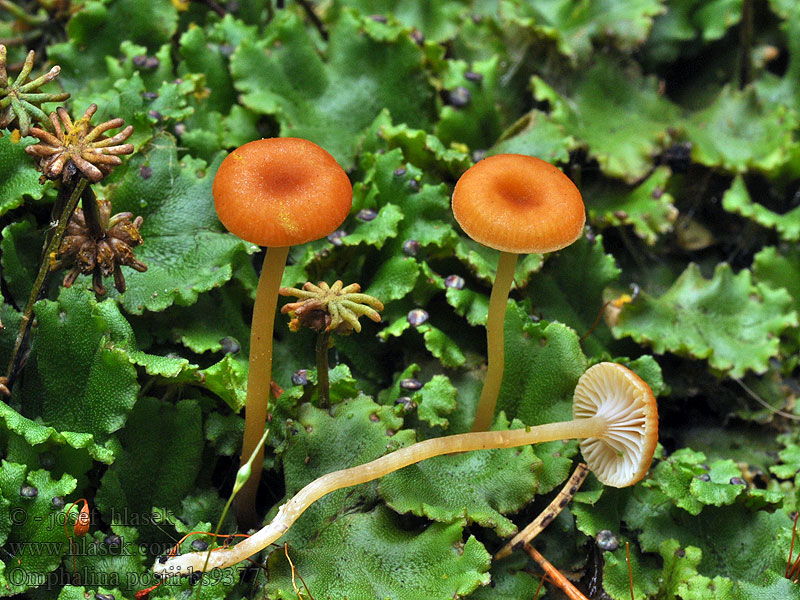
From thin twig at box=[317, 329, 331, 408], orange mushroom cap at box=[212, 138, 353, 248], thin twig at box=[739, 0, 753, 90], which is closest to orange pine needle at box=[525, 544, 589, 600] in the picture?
thin twig at box=[317, 329, 331, 408]

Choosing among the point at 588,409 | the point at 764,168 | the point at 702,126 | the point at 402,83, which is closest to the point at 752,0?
the point at 702,126

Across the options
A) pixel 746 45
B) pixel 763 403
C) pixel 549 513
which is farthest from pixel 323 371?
pixel 746 45

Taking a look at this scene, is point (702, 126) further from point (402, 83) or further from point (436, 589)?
point (436, 589)

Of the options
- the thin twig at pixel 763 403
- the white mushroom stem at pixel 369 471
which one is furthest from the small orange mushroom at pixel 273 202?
the thin twig at pixel 763 403

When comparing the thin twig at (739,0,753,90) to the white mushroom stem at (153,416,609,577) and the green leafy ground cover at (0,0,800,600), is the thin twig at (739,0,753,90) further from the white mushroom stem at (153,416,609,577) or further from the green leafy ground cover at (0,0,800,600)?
the white mushroom stem at (153,416,609,577)

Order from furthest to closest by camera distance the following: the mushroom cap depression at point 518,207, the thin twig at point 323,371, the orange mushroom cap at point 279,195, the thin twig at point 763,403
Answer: the thin twig at point 763,403 < the thin twig at point 323,371 < the mushroom cap depression at point 518,207 < the orange mushroom cap at point 279,195

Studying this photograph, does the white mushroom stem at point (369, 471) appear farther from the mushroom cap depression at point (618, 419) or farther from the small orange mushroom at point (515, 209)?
the small orange mushroom at point (515, 209)

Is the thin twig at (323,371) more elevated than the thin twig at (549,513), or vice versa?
the thin twig at (323,371)
